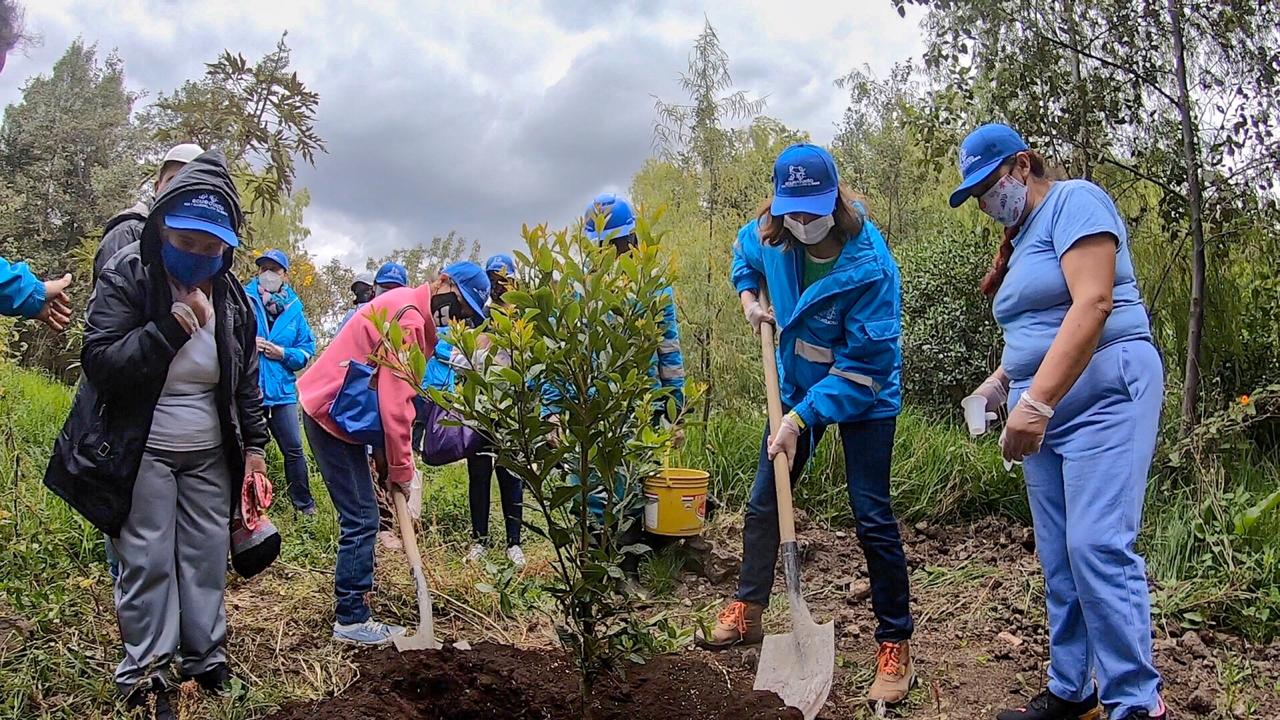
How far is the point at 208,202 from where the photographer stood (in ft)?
8.56

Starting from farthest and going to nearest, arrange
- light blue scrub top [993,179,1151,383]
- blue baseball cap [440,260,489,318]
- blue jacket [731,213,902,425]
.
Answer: blue baseball cap [440,260,489,318], blue jacket [731,213,902,425], light blue scrub top [993,179,1151,383]

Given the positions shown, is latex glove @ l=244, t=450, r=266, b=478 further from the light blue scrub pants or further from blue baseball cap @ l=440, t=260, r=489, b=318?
the light blue scrub pants

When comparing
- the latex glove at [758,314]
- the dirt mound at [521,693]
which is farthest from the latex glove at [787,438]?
the dirt mound at [521,693]

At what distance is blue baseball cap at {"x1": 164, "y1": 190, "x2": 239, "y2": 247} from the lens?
2574 millimetres

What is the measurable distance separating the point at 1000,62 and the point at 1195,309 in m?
1.80

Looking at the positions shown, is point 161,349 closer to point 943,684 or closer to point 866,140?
point 943,684

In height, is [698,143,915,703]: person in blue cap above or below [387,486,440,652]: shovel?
above

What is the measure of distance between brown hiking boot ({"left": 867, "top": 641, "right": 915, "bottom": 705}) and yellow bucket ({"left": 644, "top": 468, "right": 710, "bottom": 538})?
1.60 m

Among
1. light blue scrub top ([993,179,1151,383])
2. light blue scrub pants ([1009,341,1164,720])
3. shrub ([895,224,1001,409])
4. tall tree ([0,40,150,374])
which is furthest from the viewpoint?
tall tree ([0,40,150,374])

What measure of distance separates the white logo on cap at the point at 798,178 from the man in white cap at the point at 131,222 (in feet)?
6.51

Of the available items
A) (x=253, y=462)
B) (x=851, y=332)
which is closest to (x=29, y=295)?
(x=253, y=462)

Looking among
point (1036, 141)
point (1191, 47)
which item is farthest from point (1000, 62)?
point (1191, 47)

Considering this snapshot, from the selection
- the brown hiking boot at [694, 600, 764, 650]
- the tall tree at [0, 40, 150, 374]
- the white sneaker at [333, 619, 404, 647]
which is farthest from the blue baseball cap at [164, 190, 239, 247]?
the tall tree at [0, 40, 150, 374]

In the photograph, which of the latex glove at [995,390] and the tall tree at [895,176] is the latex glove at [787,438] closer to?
the latex glove at [995,390]
